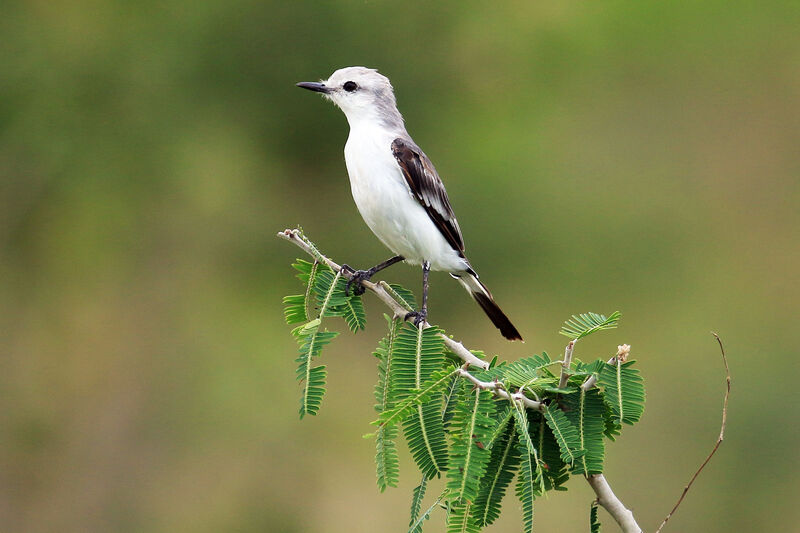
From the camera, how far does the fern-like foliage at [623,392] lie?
196 cm

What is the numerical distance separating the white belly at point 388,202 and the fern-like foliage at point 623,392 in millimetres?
1416

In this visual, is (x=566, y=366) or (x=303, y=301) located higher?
(x=303, y=301)

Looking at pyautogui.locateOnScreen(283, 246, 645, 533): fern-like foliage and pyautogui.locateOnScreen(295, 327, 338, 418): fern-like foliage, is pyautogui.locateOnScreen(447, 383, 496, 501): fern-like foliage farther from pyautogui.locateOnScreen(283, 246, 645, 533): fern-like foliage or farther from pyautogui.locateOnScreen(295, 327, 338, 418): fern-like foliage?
pyautogui.locateOnScreen(295, 327, 338, 418): fern-like foliage

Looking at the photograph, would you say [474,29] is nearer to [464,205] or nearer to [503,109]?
[503,109]

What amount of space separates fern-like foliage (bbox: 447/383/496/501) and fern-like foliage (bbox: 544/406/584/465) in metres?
0.17

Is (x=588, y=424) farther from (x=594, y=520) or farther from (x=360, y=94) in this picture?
(x=360, y=94)

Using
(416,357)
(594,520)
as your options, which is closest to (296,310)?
(416,357)

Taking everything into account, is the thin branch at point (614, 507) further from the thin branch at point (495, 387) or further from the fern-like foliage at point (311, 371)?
the fern-like foliage at point (311, 371)

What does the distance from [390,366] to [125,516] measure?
632 cm

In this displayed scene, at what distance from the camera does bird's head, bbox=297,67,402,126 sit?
11.6ft

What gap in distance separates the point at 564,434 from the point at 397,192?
1.51 metres

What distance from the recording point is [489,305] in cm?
349

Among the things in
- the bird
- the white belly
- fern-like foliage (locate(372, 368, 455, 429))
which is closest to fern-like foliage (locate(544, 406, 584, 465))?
fern-like foliage (locate(372, 368, 455, 429))

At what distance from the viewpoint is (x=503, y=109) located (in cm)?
976
